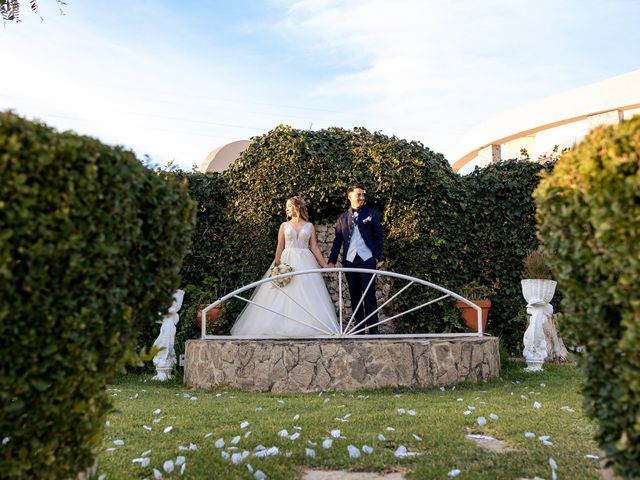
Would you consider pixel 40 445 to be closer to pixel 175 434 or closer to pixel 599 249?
pixel 175 434

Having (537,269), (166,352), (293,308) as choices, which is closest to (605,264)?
(293,308)

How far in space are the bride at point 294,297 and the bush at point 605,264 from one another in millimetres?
5088

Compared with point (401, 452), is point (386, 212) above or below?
above

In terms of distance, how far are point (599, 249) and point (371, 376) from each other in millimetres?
4007

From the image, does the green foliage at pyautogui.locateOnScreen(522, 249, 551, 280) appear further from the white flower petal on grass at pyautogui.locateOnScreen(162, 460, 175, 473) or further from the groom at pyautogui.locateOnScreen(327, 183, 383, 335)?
the white flower petal on grass at pyautogui.locateOnScreen(162, 460, 175, 473)

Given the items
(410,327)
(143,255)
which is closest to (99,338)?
(143,255)

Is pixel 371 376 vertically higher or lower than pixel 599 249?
lower

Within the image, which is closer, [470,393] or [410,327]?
[470,393]

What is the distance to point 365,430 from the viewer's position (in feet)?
13.4

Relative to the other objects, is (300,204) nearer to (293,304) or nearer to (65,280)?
(293,304)

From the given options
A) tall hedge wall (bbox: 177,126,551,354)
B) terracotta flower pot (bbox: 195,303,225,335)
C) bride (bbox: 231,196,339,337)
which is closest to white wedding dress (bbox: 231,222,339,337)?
bride (bbox: 231,196,339,337)

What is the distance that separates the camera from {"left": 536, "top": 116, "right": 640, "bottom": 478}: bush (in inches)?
81.6

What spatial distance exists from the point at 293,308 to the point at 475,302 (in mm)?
2420

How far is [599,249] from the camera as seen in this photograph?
219 cm
